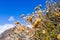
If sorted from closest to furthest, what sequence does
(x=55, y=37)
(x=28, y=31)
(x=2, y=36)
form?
(x=55, y=37)
(x=28, y=31)
(x=2, y=36)

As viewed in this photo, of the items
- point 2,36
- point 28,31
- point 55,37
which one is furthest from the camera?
point 2,36

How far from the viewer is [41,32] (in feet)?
19.6

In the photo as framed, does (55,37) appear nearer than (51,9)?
Yes

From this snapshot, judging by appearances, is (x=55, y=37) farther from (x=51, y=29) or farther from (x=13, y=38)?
(x=13, y=38)

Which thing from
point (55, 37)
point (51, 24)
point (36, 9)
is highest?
point (36, 9)

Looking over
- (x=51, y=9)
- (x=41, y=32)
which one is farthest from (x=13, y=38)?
(x=51, y=9)

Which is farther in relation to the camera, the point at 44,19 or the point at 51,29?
the point at 44,19

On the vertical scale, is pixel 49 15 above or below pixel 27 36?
above

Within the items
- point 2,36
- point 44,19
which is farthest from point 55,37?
point 2,36

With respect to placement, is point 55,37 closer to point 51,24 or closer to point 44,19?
point 51,24

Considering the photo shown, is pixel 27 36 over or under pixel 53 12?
under

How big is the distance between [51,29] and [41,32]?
26 cm

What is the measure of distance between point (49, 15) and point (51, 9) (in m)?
0.18

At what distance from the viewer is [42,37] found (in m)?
5.88
